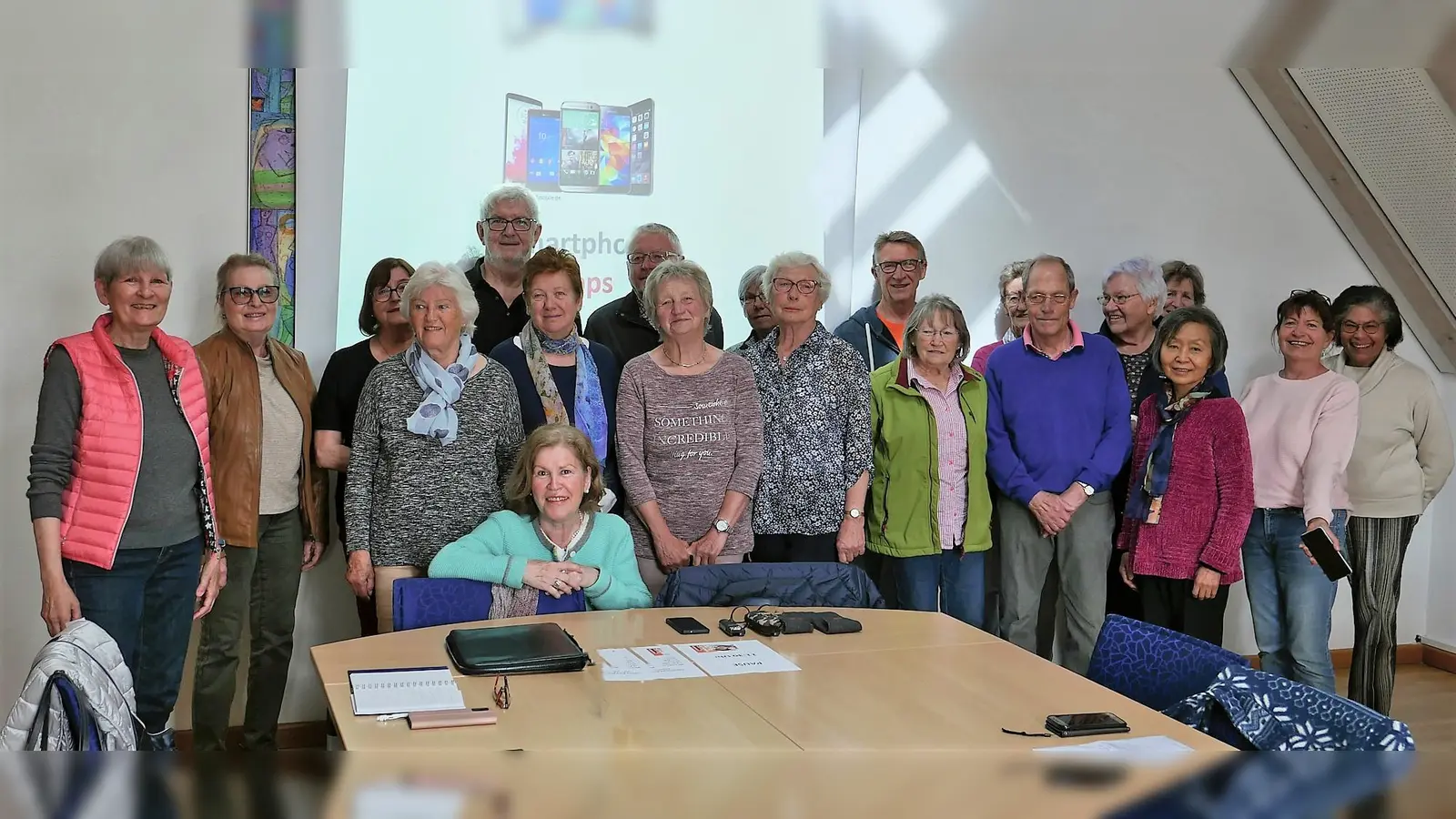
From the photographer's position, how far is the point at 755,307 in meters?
3.97

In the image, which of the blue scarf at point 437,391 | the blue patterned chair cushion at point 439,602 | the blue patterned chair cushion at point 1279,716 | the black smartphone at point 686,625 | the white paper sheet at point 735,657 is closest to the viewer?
the blue patterned chair cushion at point 1279,716

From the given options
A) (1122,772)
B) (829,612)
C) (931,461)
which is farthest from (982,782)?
(931,461)

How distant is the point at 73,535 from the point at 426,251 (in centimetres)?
153

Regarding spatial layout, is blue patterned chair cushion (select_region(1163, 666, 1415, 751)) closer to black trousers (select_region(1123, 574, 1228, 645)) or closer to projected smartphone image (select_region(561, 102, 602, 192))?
black trousers (select_region(1123, 574, 1228, 645))

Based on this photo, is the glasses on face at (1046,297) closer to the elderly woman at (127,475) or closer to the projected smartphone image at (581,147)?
the projected smartphone image at (581,147)

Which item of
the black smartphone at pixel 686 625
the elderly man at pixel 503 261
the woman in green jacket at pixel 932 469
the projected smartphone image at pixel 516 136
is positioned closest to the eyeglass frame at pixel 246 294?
the elderly man at pixel 503 261

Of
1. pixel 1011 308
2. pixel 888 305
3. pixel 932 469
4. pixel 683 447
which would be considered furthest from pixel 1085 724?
pixel 1011 308

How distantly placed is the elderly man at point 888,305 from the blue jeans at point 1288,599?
4.43 feet

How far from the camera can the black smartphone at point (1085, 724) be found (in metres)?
1.88

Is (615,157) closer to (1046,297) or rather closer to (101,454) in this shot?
(1046,297)

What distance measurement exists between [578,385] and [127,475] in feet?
3.92

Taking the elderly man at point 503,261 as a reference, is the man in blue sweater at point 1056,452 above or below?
below
